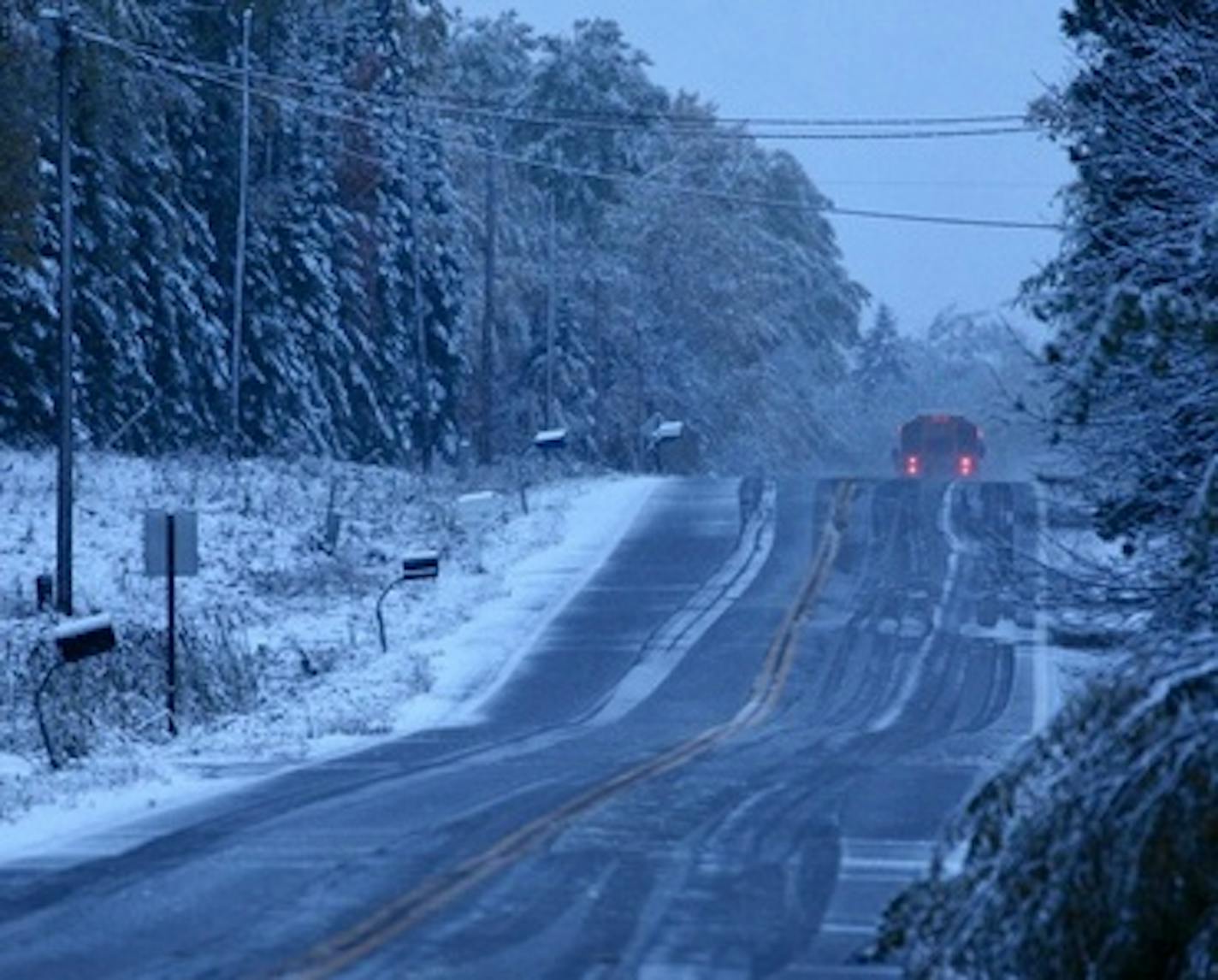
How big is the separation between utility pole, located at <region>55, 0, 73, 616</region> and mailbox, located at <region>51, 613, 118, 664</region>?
7.48 m

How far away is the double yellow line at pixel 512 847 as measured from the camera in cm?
1164

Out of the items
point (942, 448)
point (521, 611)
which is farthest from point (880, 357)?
point (521, 611)

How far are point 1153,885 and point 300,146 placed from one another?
52215 millimetres

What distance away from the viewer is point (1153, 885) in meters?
7.54

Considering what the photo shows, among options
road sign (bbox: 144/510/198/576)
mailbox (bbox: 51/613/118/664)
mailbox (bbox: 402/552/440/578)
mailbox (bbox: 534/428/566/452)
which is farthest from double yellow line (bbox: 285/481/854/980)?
mailbox (bbox: 534/428/566/452)

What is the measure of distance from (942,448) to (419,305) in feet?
45.1

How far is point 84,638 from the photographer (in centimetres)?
2270

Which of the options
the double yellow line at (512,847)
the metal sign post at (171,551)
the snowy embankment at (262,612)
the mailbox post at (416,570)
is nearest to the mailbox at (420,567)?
the mailbox post at (416,570)

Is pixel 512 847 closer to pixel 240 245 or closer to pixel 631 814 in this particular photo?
pixel 631 814

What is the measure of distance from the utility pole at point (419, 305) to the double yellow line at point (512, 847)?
1200 inches

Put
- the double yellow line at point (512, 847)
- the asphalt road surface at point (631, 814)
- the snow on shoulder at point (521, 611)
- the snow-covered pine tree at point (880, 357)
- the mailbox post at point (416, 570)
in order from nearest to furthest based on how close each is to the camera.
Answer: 1. the double yellow line at point (512, 847)
2. the asphalt road surface at point (631, 814)
3. the snow on shoulder at point (521, 611)
4. the mailbox post at point (416, 570)
5. the snow-covered pine tree at point (880, 357)

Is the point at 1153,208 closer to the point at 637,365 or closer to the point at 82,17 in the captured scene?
the point at 82,17

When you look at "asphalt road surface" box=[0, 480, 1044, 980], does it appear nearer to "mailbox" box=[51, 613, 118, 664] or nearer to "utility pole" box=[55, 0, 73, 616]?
"mailbox" box=[51, 613, 118, 664]

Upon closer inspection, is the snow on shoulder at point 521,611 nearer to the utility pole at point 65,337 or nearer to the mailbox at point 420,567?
the mailbox at point 420,567
